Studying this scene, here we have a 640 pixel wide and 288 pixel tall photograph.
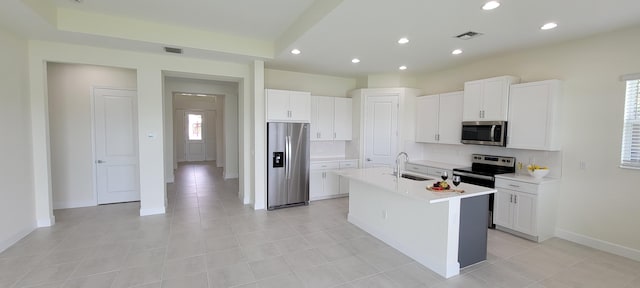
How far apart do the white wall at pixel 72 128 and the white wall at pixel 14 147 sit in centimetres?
105

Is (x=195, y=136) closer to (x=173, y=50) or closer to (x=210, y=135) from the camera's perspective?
(x=210, y=135)

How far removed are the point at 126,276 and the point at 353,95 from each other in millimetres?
4953

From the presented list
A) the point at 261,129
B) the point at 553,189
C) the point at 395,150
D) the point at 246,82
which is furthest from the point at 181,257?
the point at 553,189

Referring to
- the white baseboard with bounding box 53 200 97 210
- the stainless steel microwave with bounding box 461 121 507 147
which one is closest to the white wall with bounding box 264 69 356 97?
the stainless steel microwave with bounding box 461 121 507 147

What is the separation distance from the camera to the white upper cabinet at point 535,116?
3617 millimetres

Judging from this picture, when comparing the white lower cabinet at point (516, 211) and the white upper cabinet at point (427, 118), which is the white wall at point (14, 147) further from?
the white lower cabinet at point (516, 211)

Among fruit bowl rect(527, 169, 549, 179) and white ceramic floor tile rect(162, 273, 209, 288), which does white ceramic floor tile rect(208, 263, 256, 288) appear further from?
fruit bowl rect(527, 169, 549, 179)

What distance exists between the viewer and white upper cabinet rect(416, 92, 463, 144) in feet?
16.0

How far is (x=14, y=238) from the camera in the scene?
3.38m

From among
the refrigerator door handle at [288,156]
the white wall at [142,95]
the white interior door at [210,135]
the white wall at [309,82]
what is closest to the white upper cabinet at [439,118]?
the white wall at [309,82]

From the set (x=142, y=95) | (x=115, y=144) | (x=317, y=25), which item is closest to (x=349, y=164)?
(x=317, y=25)

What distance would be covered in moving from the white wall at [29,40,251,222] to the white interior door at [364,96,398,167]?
8.40 ft

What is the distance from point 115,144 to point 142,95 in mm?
1444

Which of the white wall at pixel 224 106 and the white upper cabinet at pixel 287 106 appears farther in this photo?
the white wall at pixel 224 106
